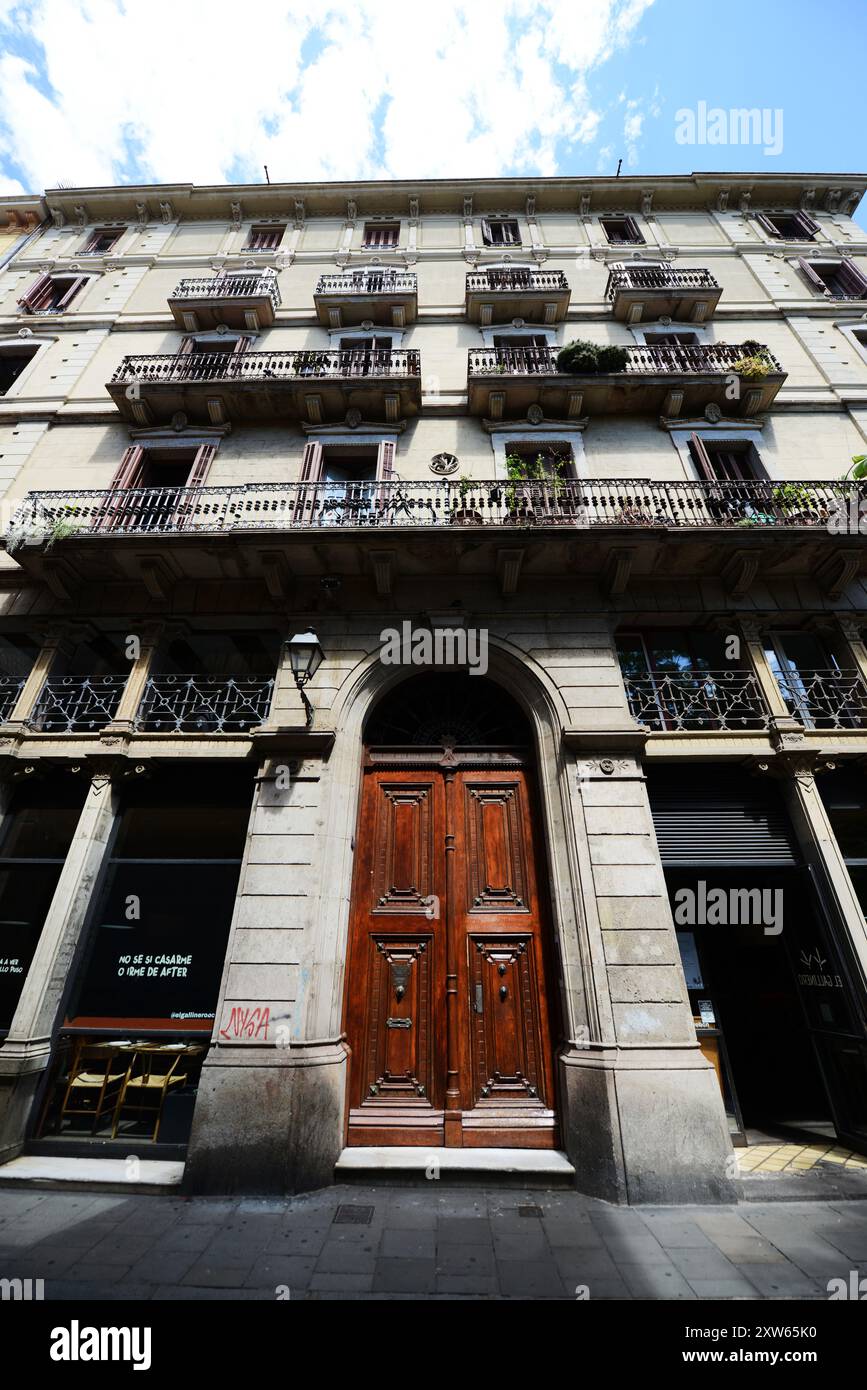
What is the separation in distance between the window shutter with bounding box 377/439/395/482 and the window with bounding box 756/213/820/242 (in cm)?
1354

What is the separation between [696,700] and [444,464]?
6147 mm

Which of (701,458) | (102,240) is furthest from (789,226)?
(102,240)

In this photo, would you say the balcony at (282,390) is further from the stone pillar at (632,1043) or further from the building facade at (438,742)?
the stone pillar at (632,1043)

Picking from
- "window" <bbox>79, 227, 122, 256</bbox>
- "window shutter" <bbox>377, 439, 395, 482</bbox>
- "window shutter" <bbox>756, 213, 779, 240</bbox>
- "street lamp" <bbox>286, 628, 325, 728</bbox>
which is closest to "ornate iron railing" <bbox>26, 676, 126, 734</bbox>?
"street lamp" <bbox>286, 628, 325, 728</bbox>

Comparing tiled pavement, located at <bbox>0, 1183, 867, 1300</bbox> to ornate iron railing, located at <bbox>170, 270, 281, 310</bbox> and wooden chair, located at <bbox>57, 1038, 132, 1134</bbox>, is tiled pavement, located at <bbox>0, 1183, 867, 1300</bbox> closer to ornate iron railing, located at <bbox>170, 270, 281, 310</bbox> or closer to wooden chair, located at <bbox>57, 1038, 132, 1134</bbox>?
wooden chair, located at <bbox>57, 1038, 132, 1134</bbox>

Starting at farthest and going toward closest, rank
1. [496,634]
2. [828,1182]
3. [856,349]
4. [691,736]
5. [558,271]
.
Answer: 1. [558,271]
2. [856,349]
3. [496,634]
4. [691,736]
5. [828,1182]

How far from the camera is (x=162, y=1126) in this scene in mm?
6215

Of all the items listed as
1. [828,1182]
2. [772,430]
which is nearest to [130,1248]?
[828,1182]

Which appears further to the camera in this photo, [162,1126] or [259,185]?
[259,185]

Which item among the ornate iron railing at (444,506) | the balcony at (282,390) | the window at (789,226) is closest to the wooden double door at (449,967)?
the ornate iron railing at (444,506)

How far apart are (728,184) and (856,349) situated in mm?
7416

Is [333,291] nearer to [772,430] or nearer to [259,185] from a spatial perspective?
[259,185]

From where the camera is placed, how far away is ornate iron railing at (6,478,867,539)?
8.80 metres

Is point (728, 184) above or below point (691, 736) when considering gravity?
above
